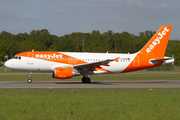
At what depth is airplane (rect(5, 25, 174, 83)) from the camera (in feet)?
89.6

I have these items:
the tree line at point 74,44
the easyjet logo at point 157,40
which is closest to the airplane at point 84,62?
the easyjet logo at point 157,40

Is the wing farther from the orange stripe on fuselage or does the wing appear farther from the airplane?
the orange stripe on fuselage

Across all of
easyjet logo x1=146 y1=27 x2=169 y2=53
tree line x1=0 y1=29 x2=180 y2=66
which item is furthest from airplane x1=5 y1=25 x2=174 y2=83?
tree line x1=0 y1=29 x2=180 y2=66

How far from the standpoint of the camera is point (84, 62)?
2873cm

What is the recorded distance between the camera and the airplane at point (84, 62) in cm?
2732

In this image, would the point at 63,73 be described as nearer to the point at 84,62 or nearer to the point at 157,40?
the point at 84,62

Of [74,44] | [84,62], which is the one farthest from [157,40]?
[74,44]

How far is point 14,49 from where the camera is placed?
340 ft

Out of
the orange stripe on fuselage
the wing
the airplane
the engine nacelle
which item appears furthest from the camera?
the orange stripe on fuselage

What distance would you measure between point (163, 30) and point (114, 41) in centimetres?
7704

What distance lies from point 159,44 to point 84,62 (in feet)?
33.3

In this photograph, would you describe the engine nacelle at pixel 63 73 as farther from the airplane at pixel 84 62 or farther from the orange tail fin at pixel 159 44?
the orange tail fin at pixel 159 44
